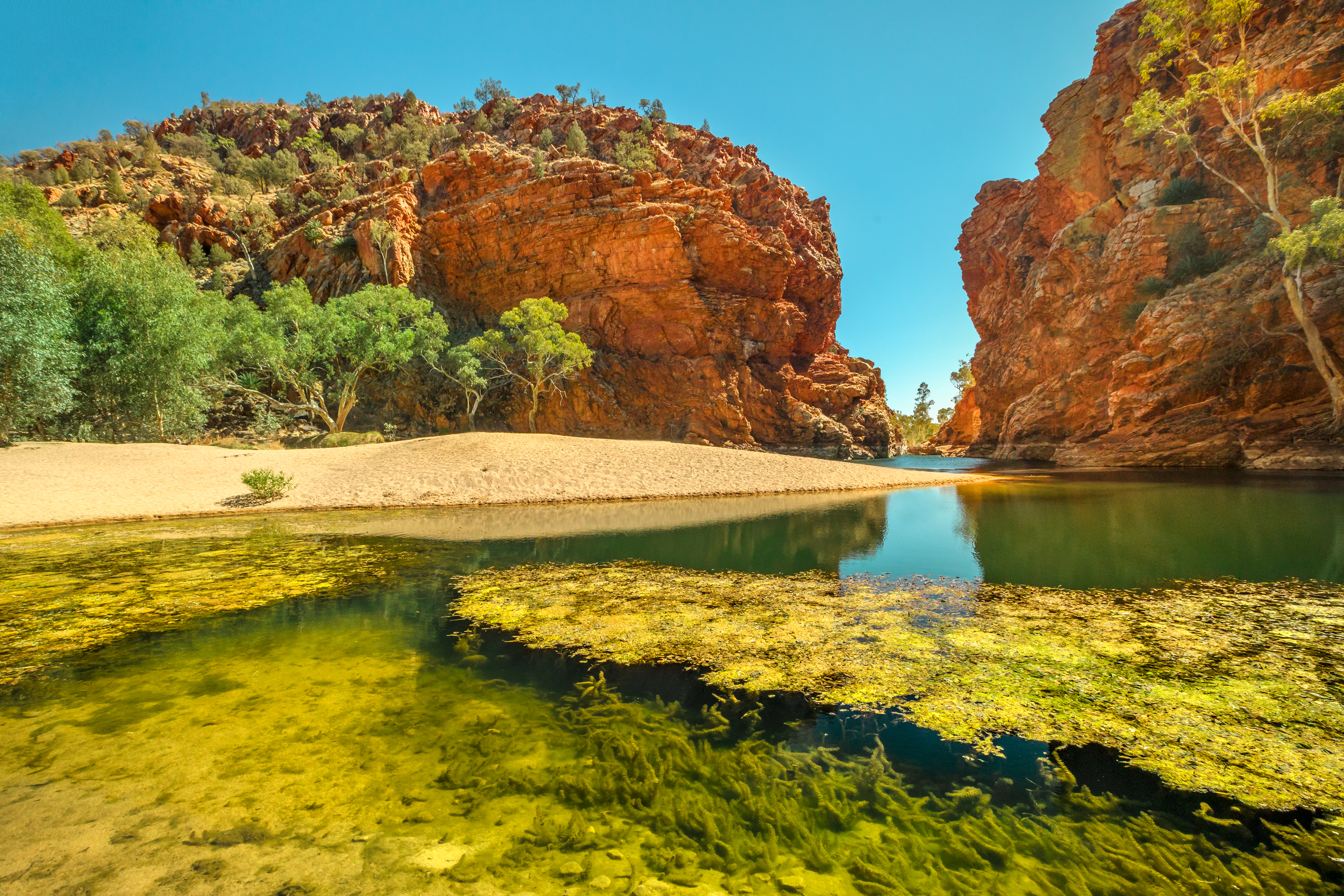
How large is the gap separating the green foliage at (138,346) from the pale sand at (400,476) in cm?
555

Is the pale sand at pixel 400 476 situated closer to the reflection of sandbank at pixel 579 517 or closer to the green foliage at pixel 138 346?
the reflection of sandbank at pixel 579 517

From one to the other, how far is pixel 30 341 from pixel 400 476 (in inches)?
561

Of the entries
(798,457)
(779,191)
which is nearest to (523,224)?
(779,191)

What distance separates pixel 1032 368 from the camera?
1860 inches

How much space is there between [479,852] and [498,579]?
602 cm

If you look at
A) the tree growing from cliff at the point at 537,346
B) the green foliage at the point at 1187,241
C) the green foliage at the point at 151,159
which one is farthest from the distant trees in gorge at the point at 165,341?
the green foliage at the point at 1187,241

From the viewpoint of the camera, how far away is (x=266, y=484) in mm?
16438

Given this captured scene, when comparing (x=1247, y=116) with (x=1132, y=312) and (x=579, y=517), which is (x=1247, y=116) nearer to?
(x=1132, y=312)

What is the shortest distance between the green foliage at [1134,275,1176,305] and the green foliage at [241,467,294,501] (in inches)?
1731

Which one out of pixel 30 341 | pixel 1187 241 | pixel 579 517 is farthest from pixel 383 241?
pixel 1187 241

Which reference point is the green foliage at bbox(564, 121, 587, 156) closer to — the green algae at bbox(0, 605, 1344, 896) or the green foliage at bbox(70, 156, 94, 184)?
the green foliage at bbox(70, 156, 94, 184)

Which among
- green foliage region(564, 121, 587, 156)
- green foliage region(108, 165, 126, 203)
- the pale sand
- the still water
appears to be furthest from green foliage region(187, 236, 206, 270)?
the still water

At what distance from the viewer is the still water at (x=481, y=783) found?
2.38 m

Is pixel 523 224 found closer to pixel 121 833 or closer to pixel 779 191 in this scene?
pixel 779 191
